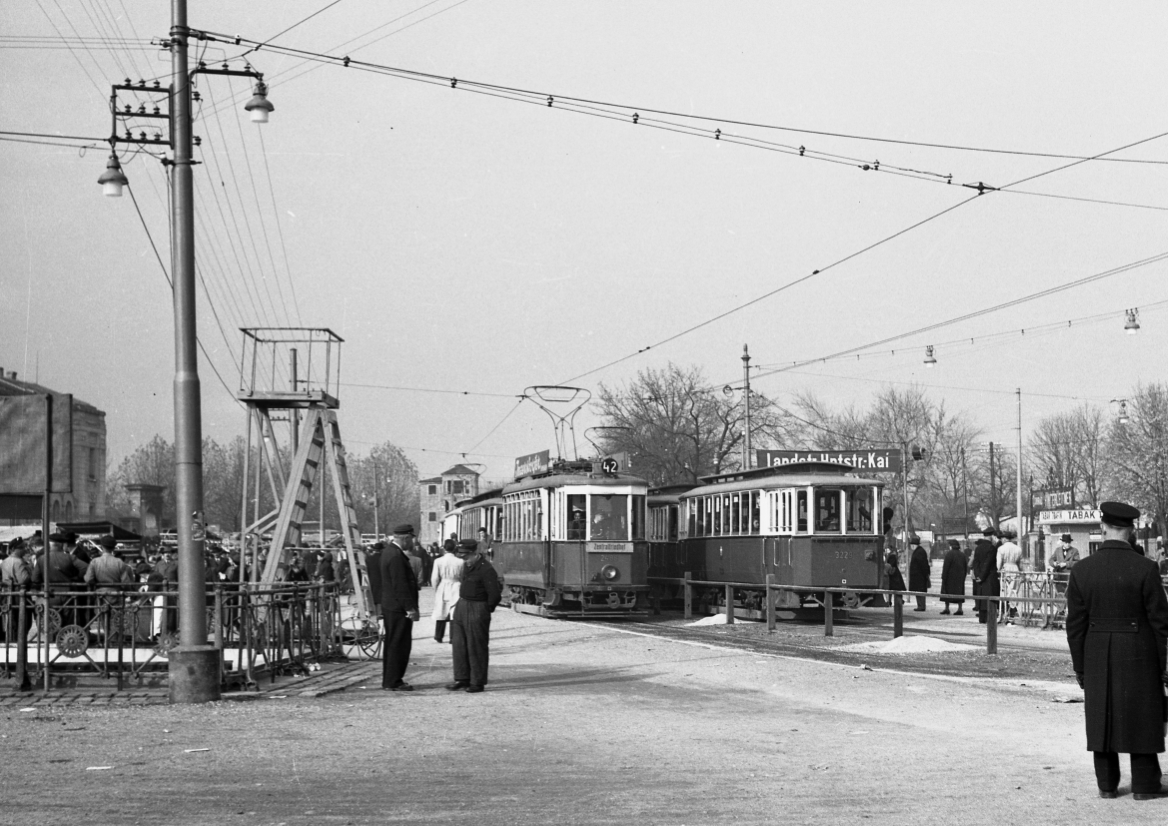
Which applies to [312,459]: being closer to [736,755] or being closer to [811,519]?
[811,519]

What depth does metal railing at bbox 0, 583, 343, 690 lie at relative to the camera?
14156 mm

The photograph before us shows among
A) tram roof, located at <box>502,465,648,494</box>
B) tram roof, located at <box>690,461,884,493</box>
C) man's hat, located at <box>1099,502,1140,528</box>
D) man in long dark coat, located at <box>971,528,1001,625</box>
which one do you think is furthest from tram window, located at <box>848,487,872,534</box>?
man's hat, located at <box>1099,502,1140,528</box>

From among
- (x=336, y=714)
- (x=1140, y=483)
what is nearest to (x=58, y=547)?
(x=336, y=714)

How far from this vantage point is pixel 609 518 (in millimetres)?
29328

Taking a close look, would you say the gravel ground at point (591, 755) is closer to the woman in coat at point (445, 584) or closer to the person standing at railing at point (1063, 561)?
the woman in coat at point (445, 584)

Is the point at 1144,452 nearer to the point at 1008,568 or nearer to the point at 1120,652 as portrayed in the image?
the point at 1008,568

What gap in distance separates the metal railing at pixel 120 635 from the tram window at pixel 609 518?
550 inches

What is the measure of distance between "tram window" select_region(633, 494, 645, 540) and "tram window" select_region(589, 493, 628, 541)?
24 cm

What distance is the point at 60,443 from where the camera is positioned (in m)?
14.4

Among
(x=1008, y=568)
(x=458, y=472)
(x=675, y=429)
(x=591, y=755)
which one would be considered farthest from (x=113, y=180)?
(x=458, y=472)

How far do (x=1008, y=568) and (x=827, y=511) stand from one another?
3472mm

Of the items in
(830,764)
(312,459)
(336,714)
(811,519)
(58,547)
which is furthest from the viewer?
(811,519)

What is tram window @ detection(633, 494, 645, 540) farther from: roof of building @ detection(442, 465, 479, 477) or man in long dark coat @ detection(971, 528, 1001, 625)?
roof of building @ detection(442, 465, 479, 477)

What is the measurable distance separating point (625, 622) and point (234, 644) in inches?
576
